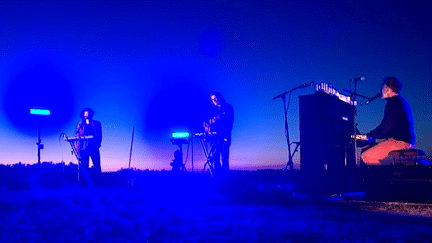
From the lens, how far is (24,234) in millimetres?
3053

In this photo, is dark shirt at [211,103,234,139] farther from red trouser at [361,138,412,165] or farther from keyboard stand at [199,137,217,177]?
red trouser at [361,138,412,165]

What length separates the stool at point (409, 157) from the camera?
500 centimetres

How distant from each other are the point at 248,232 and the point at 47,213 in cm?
264

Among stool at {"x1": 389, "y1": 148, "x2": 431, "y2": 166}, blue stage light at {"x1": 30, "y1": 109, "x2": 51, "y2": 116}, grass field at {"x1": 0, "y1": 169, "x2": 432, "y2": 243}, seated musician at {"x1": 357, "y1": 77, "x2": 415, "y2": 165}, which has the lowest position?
grass field at {"x1": 0, "y1": 169, "x2": 432, "y2": 243}

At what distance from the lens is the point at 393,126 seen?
539 centimetres

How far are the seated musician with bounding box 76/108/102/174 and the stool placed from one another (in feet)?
25.3

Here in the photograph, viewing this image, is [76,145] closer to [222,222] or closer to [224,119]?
[224,119]

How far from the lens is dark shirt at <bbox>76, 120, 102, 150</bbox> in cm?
1012

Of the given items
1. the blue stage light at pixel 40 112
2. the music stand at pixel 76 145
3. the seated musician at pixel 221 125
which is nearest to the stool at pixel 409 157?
the seated musician at pixel 221 125

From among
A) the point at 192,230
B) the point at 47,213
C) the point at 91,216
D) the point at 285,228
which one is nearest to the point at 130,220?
the point at 91,216

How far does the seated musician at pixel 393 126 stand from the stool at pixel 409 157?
0.61 ft

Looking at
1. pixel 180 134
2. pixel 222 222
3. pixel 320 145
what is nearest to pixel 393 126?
pixel 320 145

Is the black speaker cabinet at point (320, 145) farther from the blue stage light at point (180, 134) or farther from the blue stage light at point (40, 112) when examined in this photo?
the blue stage light at point (40, 112)

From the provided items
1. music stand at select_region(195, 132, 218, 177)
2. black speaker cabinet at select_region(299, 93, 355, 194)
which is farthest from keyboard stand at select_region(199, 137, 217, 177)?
black speaker cabinet at select_region(299, 93, 355, 194)
